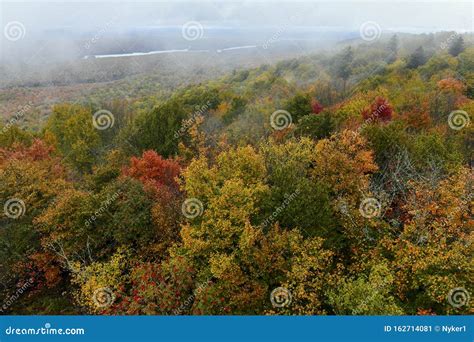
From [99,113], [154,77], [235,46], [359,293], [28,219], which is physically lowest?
[359,293]

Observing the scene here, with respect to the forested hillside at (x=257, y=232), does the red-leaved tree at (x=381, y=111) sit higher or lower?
higher

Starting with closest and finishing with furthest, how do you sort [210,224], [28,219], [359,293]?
1. [359,293]
2. [210,224]
3. [28,219]

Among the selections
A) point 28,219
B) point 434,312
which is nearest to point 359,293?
point 434,312

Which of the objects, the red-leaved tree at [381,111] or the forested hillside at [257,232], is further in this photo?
the red-leaved tree at [381,111]

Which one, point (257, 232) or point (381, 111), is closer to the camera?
Result: point (257, 232)

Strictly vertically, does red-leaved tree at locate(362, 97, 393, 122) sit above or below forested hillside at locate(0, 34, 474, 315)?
above

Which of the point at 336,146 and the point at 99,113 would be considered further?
the point at 99,113

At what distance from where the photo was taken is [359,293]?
75.0 feet

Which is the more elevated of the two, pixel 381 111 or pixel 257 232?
pixel 381 111

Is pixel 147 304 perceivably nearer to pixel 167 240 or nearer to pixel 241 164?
pixel 167 240

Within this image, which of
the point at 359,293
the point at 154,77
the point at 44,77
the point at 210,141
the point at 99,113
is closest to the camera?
the point at 359,293

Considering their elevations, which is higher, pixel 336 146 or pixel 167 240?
pixel 336 146

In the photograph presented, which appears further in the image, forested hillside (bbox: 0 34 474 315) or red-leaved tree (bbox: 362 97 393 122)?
red-leaved tree (bbox: 362 97 393 122)

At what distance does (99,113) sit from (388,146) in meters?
48.6
